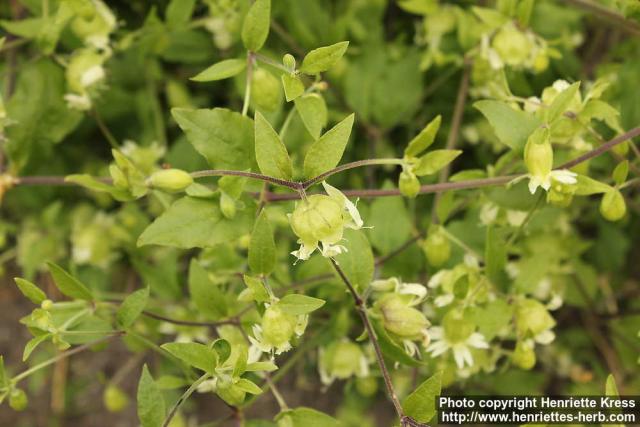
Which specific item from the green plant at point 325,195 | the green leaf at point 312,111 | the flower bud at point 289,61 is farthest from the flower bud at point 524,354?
the flower bud at point 289,61

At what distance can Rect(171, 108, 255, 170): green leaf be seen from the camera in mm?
989

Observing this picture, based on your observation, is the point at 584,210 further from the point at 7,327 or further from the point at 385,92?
the point at 7,327

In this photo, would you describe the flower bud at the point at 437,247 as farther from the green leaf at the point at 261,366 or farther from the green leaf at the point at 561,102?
the green leaf at the point at 261,366

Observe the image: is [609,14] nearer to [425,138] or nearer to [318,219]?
[425,138]

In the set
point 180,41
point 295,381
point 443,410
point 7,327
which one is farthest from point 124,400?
point 180,41

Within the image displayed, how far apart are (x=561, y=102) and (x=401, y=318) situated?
0.39 metres

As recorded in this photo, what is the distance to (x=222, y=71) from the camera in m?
1.03

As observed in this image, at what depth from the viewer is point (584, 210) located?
1603mm

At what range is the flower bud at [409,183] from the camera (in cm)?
98

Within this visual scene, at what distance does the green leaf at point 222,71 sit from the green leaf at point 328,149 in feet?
0.82

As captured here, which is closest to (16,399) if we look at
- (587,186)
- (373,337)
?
(373,337)

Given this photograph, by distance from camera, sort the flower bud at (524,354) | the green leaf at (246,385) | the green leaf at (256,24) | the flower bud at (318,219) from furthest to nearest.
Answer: the flower bud at (524,354), the green leaf at (256,24), the green leaf at (246,385), the flower bud at (318,219)

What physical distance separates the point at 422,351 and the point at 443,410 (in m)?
0.32

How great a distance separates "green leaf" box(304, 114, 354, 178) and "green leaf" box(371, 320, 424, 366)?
1.03 ft
